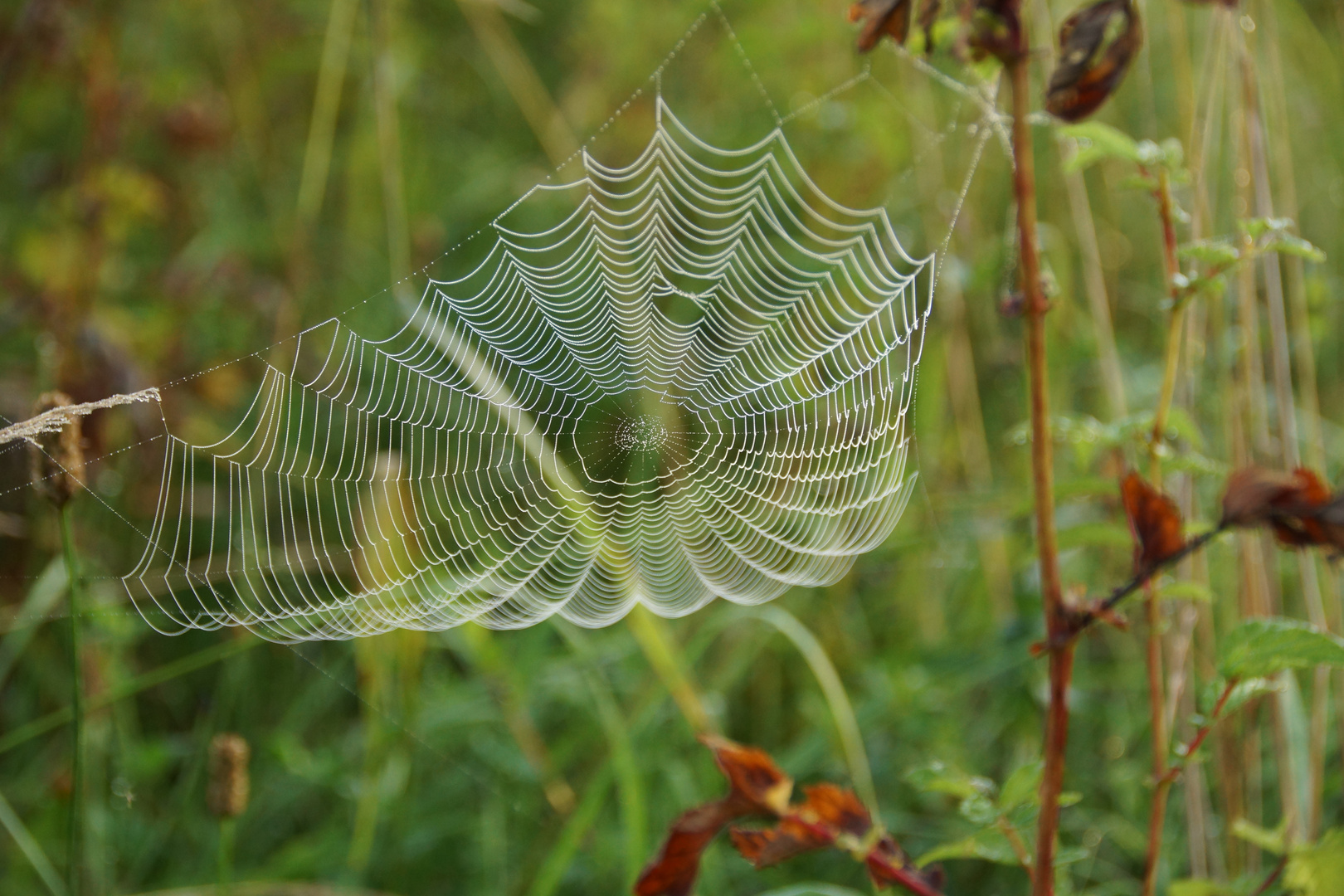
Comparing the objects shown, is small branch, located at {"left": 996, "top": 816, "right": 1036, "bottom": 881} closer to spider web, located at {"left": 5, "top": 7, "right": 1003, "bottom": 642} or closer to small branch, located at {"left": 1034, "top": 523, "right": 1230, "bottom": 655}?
small branch, located at {"left": 1034, "top": 523, "right": 1230, "bottom": 655}

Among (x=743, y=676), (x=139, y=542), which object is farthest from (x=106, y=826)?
(x=743, y=676)

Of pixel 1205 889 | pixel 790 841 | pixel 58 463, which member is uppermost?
pixel 58 463

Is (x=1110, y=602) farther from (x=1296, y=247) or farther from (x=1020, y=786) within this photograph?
(x=1296, y=247)

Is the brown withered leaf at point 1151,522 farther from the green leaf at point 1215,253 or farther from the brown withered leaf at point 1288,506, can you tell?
the green leaf at point 1215,253

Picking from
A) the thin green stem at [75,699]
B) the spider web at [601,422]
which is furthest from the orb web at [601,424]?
the thin green stem at [75,699]

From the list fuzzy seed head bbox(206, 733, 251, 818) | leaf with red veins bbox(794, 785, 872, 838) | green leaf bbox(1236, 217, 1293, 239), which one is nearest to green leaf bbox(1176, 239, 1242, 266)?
green leaf bbox(1236, 217, 1293, 239)

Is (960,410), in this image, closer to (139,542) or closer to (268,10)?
(139,542)

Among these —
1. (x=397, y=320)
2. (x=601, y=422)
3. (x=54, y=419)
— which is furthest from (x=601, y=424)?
(x=54, y=419)
